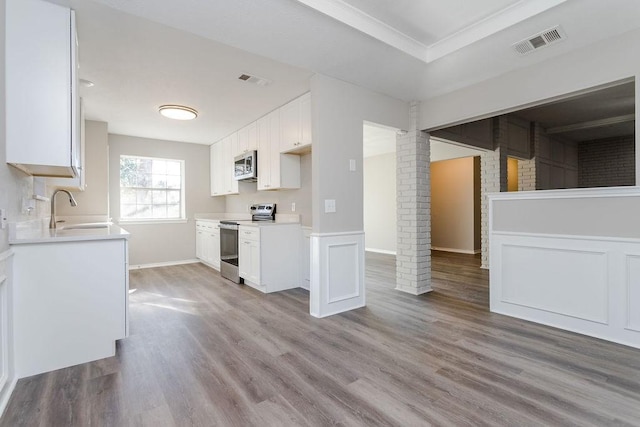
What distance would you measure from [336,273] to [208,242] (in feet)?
11.2

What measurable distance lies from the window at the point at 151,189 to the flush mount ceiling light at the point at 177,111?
2.17 m

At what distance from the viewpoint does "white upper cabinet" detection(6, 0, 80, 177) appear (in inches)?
77.5

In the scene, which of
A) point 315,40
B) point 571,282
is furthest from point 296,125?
point 571,282

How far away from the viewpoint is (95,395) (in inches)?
72.2

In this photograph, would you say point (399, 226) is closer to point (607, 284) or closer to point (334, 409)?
point (607, 284)

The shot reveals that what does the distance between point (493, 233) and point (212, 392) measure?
9.64ft

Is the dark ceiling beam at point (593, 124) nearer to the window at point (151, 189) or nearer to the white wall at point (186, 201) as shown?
the white wall at point (186, 201)

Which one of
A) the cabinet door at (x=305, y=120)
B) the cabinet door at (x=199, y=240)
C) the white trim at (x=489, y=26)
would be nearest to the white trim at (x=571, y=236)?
the white trim at (x=489, y=26)

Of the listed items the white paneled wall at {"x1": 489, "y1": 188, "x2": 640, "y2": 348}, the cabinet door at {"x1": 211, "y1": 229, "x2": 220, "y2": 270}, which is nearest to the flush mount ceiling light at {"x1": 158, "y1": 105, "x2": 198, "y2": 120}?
the cabinet door at {"x1": 211, "y1": 229, "x2": 220, "y2": 270}

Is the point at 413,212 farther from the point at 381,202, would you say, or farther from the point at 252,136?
the point at 381,202

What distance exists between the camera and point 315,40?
257 centimetres

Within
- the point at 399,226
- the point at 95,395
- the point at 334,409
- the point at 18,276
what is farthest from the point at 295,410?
the point at 399,226

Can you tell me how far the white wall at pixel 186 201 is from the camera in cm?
573

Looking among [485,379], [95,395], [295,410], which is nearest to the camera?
[295,410]
